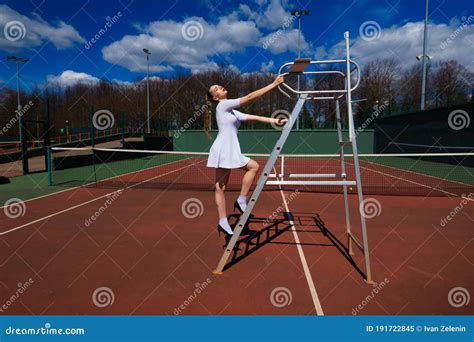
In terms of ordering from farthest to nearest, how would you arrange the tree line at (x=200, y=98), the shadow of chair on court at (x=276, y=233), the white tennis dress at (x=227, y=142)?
the tree line at (x=200, y=98), the shadow of chair on court at (x=276, y=233), the white tennis dress at (x=227, y=142)

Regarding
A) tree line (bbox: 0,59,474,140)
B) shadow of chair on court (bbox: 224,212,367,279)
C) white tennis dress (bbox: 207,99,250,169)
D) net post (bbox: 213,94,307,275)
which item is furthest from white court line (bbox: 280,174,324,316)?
tree line (bbox: 0,59,474,140)

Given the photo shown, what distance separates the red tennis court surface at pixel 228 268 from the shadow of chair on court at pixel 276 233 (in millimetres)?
27

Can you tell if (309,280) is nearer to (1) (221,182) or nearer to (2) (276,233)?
(1) (221,182)

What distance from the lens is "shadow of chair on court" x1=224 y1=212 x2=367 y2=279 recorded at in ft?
14.4

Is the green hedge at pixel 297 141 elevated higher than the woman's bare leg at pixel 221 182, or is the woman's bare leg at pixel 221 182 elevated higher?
the green hedge at pixel 297 141

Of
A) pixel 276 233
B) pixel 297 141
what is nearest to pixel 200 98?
pixel 297 141

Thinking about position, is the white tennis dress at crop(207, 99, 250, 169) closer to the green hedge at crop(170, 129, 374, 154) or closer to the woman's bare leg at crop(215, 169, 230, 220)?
the woman's bare leg at crop(215, 169, 230, 220)

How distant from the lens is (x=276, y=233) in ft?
17.9

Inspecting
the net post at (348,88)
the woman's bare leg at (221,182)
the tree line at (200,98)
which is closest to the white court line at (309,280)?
the woman's bare leg at (221,182)

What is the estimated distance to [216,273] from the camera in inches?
149

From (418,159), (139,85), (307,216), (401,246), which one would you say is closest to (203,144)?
(139,85)

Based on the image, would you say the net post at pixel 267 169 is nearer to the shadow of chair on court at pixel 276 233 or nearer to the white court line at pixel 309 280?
the shadow of chair on court at pixel 276 233

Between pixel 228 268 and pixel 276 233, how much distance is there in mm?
1733

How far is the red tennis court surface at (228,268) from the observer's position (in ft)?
10.3
